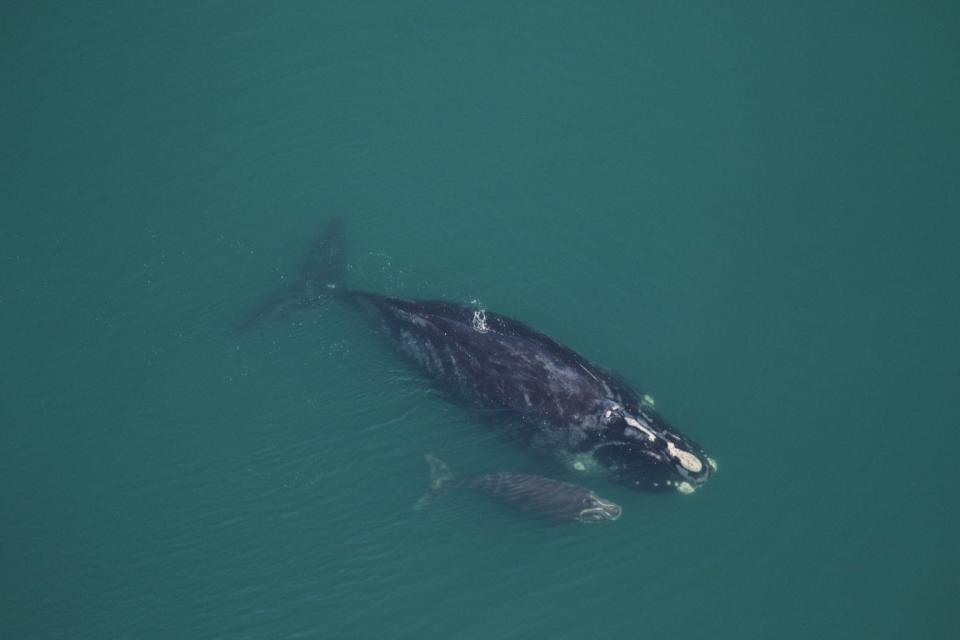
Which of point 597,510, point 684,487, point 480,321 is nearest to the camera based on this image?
point 597,510

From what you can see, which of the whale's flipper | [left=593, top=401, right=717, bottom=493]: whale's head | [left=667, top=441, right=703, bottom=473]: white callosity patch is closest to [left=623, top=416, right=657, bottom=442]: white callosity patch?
[left=593, top=401, right=717, bottom=493]: whale's head

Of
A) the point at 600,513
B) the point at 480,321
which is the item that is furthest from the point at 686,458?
the point at 480,321

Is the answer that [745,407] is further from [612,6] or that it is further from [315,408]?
[612,6]

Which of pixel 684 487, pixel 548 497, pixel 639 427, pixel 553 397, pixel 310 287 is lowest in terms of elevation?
pixel 548 497

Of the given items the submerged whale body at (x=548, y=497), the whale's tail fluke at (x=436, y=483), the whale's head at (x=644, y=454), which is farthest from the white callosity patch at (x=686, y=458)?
the whale's tail fluke at (x=436, y=483)

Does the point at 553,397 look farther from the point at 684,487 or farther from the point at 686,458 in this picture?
the point at 684,487

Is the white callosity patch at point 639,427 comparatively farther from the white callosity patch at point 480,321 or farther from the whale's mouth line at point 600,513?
the white callosity patch at point 480,321

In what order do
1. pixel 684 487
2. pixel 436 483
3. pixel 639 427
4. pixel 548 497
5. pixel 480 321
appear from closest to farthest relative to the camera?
pixel 548 497
pixel 639 427
pixel 684 487
pixel 436 483
pixel 480 321

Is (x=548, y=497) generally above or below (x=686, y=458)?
below
